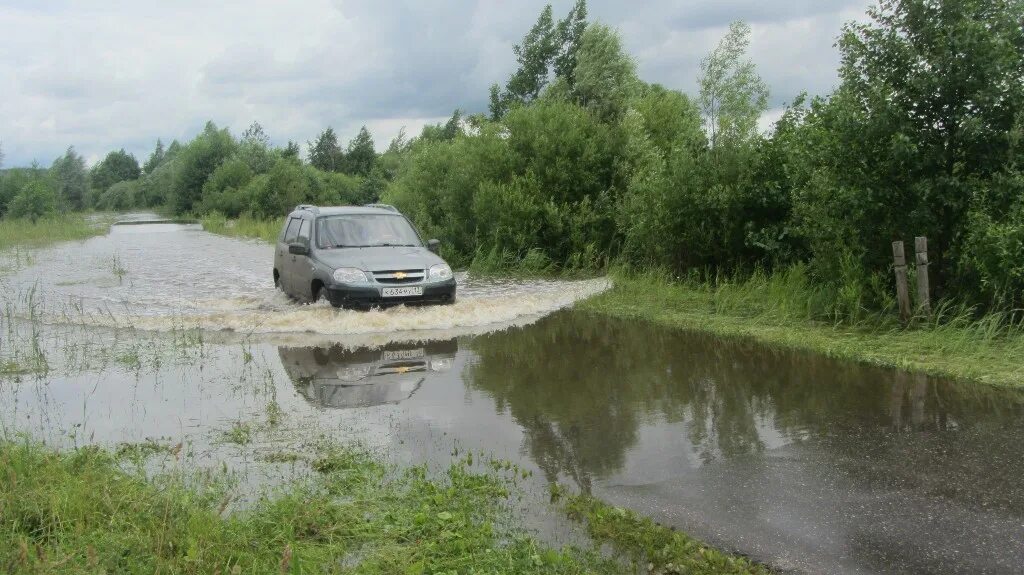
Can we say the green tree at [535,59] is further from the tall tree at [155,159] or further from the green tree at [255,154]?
the tall tree at [155,159]

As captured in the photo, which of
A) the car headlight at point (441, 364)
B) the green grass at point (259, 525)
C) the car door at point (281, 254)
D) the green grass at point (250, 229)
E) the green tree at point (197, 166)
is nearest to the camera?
the green grass at point (259, 525)

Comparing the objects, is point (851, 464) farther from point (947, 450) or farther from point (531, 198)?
point (531, 198)

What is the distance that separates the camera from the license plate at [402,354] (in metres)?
10.9

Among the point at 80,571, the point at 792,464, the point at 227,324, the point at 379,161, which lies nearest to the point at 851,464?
the point at 792,464

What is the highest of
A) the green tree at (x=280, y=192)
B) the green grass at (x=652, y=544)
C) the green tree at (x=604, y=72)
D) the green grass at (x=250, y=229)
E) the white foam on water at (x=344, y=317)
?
the green tree at (x=604, y=72)

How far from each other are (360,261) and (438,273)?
1312 millimetres

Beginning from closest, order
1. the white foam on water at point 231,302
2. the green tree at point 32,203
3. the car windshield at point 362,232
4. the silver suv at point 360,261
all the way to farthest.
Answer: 1. the white foam on water at point 231,302
2. the silver suv at point 360,261
3. the car windshield at point 362,232
4. the green tree at point 32,203

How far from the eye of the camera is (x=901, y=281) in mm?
11055

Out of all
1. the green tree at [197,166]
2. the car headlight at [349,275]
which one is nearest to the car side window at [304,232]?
the car headlight at [349,275]

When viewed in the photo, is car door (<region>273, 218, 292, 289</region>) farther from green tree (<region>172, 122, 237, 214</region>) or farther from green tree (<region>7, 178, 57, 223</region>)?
green tree (<region>172, 122, 237, 214</region>)

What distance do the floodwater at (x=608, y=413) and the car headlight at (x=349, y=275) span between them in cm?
53

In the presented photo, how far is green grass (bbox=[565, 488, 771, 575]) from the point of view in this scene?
460cm

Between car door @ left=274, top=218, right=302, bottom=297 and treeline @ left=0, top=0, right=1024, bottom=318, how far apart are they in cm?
593

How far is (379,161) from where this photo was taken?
9056 centimetres
